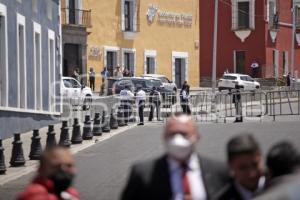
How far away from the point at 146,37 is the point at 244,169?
50.5 metres

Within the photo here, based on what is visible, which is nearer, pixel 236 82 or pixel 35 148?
pixel 35 148

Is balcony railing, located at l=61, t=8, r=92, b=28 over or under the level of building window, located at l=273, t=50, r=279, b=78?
over


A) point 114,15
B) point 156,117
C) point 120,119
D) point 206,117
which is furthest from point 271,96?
point 114,15

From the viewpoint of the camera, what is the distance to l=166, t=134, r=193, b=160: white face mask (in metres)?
5.04

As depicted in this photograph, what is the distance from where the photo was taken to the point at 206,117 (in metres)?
34.6

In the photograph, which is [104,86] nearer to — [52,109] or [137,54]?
[137,54]

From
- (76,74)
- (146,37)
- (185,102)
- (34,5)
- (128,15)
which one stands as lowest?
(185,102)

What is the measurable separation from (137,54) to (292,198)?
50607mm

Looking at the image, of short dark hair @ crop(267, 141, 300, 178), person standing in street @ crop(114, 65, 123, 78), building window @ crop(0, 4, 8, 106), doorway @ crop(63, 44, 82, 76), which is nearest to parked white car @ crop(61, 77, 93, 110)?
person standing in street @ crop(114, 65, 123, 78)

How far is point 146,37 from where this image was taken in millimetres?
55250

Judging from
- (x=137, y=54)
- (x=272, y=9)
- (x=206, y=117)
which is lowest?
(x=206, y=117)

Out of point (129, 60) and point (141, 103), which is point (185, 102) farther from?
point (129, 60)

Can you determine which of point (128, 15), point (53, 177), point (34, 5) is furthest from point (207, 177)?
point (128, 15)

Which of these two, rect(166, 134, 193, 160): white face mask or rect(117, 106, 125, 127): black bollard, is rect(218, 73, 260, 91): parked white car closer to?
rect(117, 106, 125, 127): black bollard
